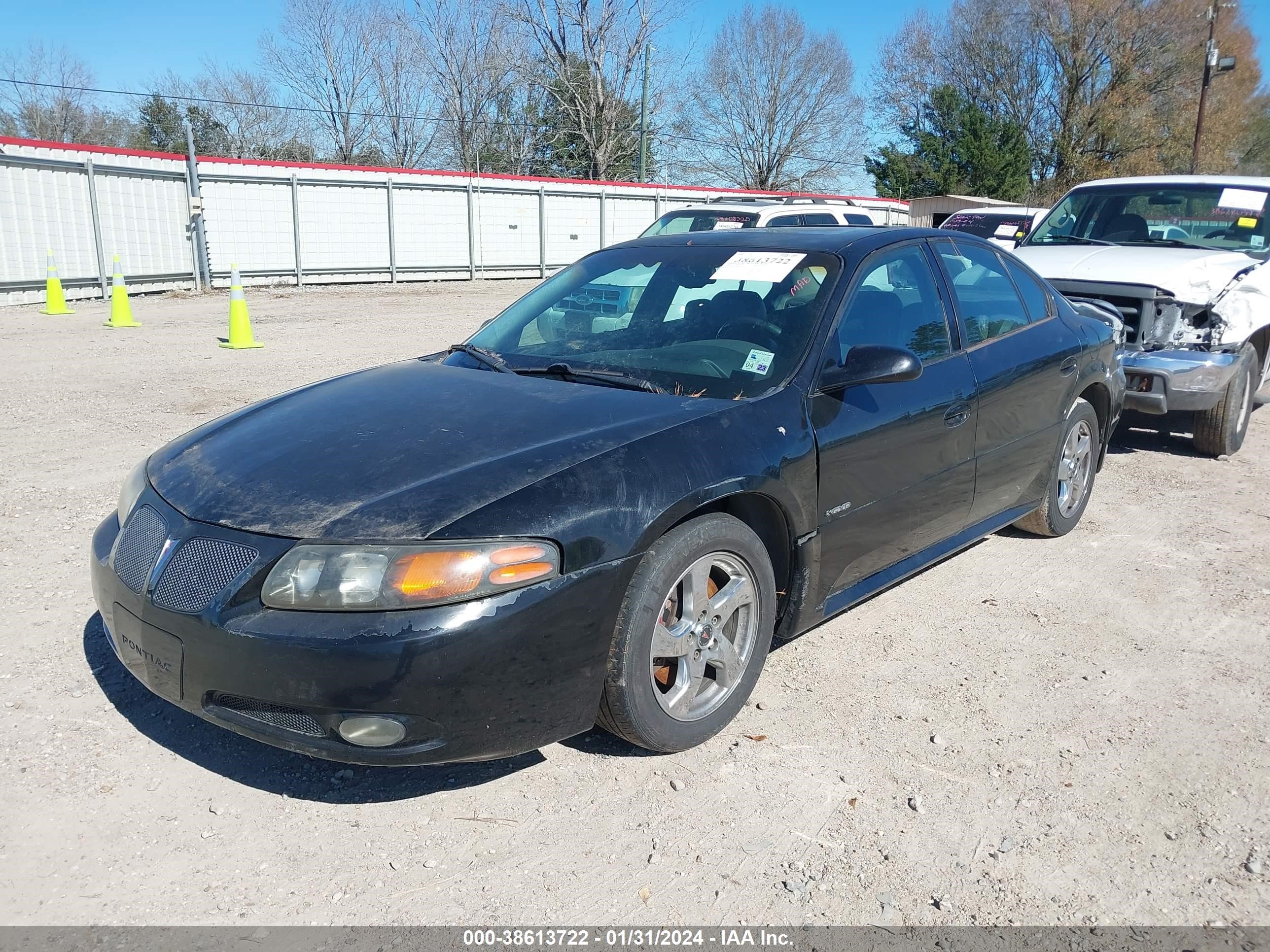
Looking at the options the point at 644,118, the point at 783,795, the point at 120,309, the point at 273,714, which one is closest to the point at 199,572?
the point at 273,714

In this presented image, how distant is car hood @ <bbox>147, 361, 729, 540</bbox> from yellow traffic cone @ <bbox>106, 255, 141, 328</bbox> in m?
11.5

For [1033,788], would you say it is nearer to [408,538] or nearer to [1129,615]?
[1129,615]

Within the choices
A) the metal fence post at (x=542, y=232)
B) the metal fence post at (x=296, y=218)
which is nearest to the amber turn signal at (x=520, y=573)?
the metal fence post at (x=296, y=218)

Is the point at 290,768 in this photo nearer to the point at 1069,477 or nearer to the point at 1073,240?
the point at 1069,477

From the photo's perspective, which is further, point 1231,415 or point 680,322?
point 1231,415

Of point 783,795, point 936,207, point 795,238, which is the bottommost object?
point 783,795

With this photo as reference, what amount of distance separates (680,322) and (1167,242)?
19.0ft

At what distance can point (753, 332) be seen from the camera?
3689 millimetres

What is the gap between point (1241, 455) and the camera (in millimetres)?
7406

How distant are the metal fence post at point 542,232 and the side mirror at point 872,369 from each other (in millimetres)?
24153

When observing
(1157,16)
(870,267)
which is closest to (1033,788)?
(870,267)

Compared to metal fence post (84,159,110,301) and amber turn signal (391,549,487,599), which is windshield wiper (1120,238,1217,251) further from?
metal fence post (84,159,110,301)

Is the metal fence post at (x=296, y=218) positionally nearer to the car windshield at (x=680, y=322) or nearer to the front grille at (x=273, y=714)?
the car windshield at (x=680, y=322)

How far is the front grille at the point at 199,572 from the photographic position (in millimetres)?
2637
